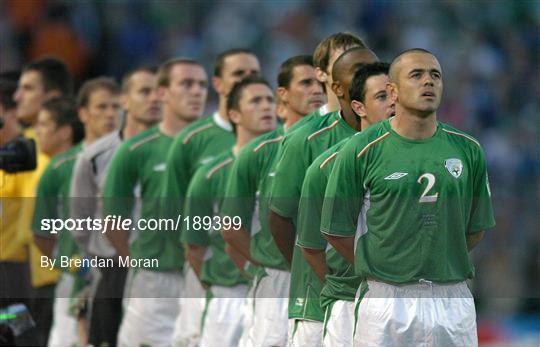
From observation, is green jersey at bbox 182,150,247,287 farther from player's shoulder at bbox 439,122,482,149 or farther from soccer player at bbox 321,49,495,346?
player's shoulder at bbox 439,122,482,149

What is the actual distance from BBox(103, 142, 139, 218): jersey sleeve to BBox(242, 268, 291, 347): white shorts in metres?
2.52

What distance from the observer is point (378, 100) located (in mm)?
8289

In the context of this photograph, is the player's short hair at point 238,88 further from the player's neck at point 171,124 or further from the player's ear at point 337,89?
the player's ear at point 337,89

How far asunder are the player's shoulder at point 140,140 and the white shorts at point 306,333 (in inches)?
136

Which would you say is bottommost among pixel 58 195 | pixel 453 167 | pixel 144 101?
pixel 453 167

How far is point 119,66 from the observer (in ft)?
53.9

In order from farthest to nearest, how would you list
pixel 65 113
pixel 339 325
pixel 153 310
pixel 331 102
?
pixel 65 113 → pixel 153 310 → pixel 331 102 → pixel 339 325

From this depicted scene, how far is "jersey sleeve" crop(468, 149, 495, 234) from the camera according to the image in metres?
7.75

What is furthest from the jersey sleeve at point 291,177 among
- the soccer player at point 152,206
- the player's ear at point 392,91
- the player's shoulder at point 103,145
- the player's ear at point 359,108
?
the player's shoulder at point 103,145

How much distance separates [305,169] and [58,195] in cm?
435

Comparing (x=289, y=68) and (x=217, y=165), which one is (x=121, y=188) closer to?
(x=217, y=165)

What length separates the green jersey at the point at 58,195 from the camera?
12.4 metres

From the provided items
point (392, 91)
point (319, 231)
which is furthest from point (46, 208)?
point (392, 91)

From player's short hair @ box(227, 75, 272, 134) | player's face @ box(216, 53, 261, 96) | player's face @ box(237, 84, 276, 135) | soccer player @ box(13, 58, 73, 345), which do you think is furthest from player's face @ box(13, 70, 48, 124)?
player's face @ box(237, 84, 276, 135)
